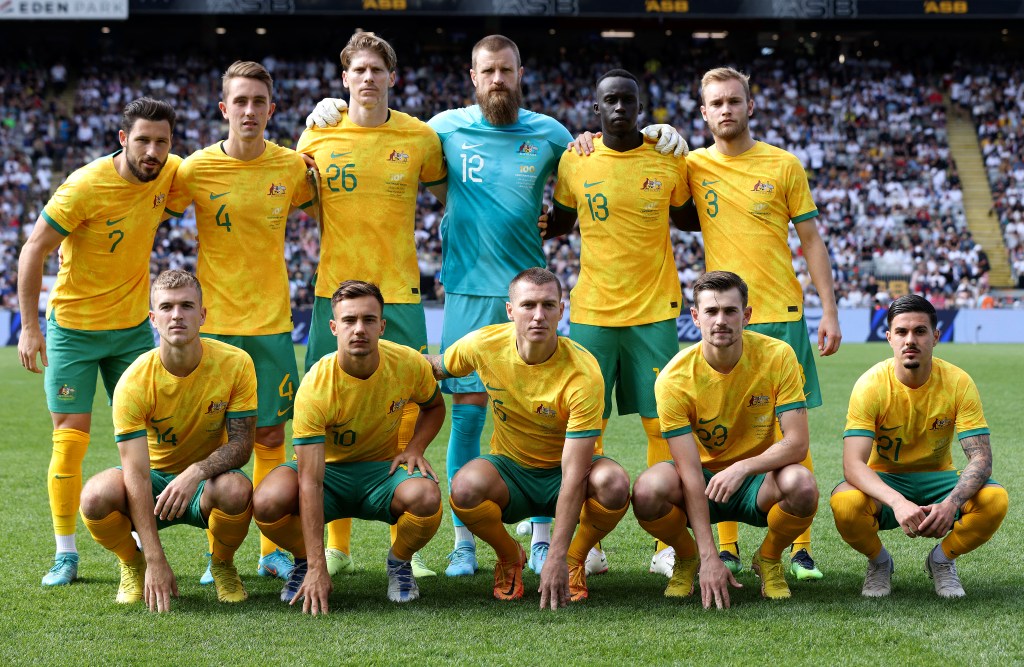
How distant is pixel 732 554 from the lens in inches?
203

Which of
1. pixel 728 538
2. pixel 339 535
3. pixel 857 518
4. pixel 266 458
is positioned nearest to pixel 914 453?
pixel 857 518

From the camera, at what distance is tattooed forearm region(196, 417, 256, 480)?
14.7 ft

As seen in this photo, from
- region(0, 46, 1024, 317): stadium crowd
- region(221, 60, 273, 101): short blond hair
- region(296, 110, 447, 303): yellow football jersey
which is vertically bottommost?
region(296, 110, 447, 303): yellow football jersey

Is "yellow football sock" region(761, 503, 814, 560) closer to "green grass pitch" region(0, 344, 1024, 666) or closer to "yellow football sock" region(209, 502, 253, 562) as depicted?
"green grass pitch" region(0, 344, 1024, 666)

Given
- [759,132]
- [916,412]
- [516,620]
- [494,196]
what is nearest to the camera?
[516,620]

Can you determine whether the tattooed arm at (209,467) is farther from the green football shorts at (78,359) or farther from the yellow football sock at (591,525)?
the yellow football sock at (591,525)

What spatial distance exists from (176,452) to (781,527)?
2.60 m

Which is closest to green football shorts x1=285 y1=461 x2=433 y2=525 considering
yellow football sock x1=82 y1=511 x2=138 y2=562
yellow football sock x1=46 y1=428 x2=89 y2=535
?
yellow football sock x1=82 y1=511 x2=138 y2=562

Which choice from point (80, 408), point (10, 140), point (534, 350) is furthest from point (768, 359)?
point (10, 140)

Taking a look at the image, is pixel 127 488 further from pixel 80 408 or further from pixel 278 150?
pixel 278 150

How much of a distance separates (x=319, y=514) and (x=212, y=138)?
80.0 ft

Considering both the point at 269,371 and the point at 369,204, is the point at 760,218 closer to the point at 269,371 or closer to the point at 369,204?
the point at 369,204

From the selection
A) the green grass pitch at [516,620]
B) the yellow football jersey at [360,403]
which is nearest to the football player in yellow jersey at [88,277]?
the green grass pitch at [516,620]

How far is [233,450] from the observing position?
4.54 metres
